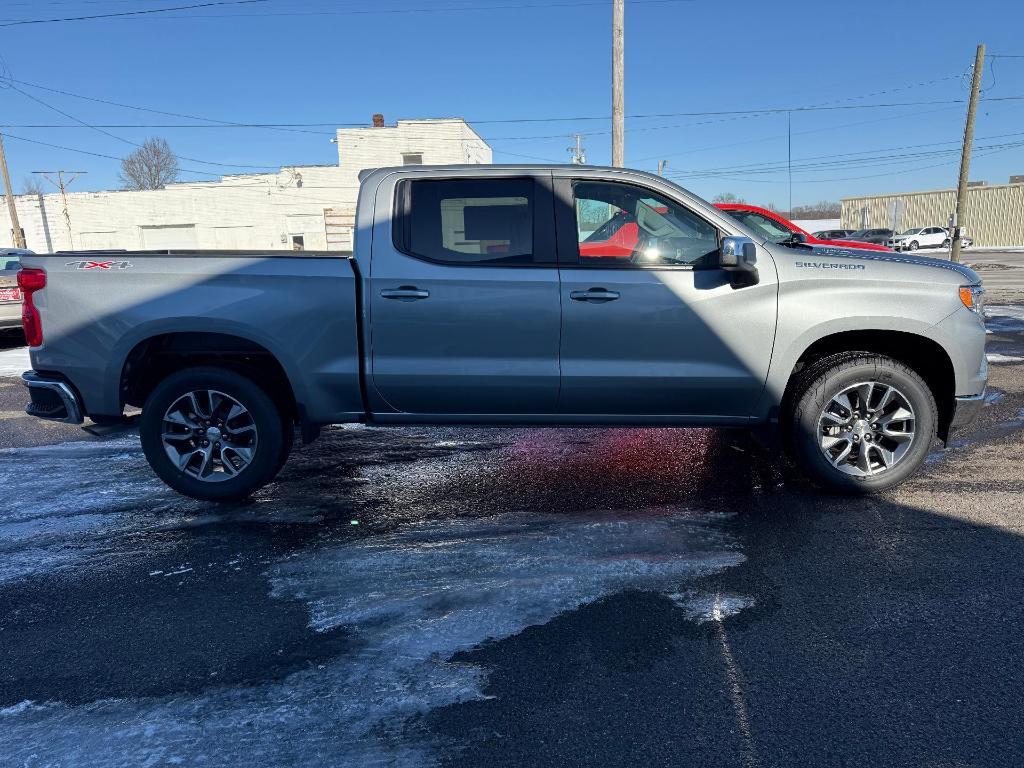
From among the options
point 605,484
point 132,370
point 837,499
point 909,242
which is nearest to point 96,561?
point 132,370

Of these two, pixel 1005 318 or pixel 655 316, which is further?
pixel 1005 318

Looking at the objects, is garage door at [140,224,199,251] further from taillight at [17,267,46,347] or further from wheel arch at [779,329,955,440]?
wheel arch at [779,329,955,440]

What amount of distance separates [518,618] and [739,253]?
2.29 meters

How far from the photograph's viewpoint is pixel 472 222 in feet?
14.2

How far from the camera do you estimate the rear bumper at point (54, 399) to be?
435cm

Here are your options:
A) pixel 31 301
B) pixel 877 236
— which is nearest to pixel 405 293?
pixel 31 301

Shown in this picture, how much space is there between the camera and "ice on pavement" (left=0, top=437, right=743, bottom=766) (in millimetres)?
2402

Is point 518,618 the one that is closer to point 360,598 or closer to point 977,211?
point 360,598

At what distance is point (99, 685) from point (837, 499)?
3.99 meters

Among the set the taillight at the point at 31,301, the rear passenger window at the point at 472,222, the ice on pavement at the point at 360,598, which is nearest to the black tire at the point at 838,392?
the ice on pavement at the point at 360,598

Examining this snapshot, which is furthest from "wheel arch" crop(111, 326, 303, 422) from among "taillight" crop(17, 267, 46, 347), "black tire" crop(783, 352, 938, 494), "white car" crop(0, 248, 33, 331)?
"white car" crop(0, 248, 33, 331)

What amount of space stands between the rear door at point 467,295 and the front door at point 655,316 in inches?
5.6

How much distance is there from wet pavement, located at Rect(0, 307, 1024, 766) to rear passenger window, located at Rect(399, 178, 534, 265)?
1.54m

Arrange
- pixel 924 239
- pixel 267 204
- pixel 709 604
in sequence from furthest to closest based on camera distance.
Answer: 1. pixel 924 239
2. pixel 267 204
3. pixel 709 604
